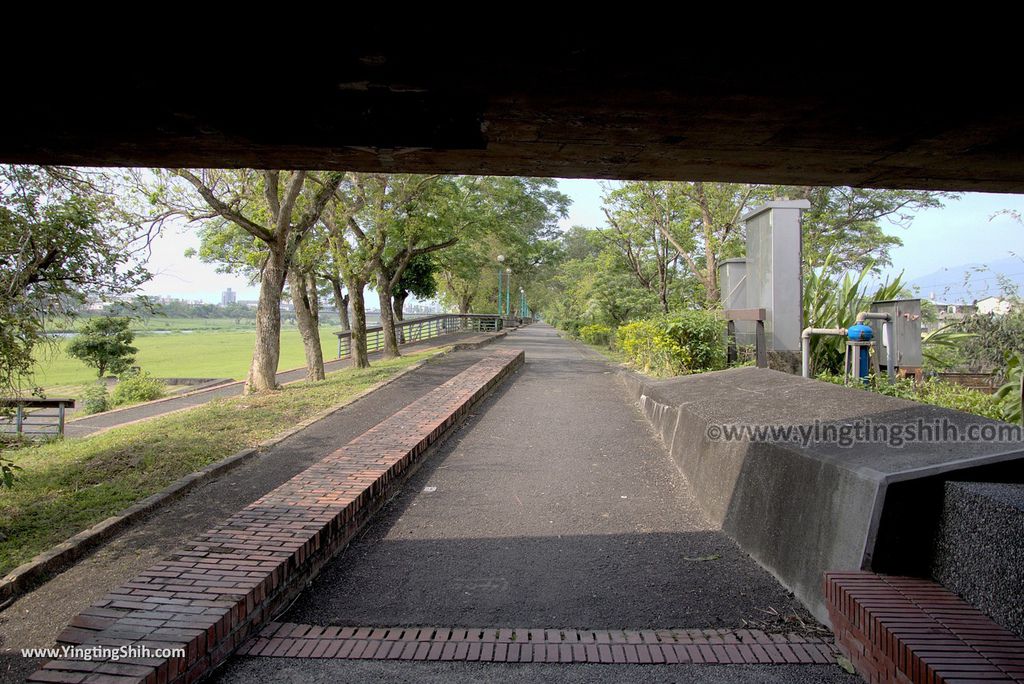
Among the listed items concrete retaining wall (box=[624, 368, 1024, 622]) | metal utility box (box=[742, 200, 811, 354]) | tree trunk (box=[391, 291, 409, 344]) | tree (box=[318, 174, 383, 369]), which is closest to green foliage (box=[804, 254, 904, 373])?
metal utility box (box=[742, 200, 811, 354])

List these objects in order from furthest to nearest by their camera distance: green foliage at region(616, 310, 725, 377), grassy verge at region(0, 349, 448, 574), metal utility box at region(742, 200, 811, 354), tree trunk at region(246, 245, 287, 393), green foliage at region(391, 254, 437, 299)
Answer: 1. green foliage at region(391, 254, 437, 299)
2. tree trunk at region(246, 245, 287, 393)
3. green foliage at region(616, 310, 725, 377)
4. metal utility box at region(742, 200, 811, 354)
5. grassy verge at region(0, 349, 448, 574)

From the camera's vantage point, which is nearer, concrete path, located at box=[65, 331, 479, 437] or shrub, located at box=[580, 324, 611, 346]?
concrete path, located at box=[65, 331, 479, 437]

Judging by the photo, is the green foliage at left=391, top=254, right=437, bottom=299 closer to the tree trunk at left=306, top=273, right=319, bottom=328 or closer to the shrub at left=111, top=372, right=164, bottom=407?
the tree trunk at left=306, top=273, right=319, bottom=328

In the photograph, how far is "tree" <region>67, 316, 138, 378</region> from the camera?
1045 inches

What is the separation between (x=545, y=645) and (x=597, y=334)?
23.8 m

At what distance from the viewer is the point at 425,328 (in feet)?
132

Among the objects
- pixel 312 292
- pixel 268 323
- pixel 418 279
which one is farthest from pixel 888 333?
pixel 418 279

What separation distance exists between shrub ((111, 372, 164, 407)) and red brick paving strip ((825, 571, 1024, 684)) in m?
21.6

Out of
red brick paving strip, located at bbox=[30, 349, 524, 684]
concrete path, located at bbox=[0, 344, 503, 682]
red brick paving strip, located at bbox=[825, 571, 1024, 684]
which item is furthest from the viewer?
concrete path, located at bbox=[0, 344, 503, 682]

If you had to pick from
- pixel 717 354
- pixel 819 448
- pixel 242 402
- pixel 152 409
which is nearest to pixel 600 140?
pixel 819 448

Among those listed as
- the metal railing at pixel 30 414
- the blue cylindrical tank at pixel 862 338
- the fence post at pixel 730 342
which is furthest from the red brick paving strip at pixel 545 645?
the fence post at pixel 730 342

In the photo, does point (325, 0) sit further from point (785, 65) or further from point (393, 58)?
point (785, 65)

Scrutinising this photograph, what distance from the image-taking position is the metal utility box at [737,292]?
10844mm

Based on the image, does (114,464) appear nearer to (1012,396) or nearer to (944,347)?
(1012,396)
